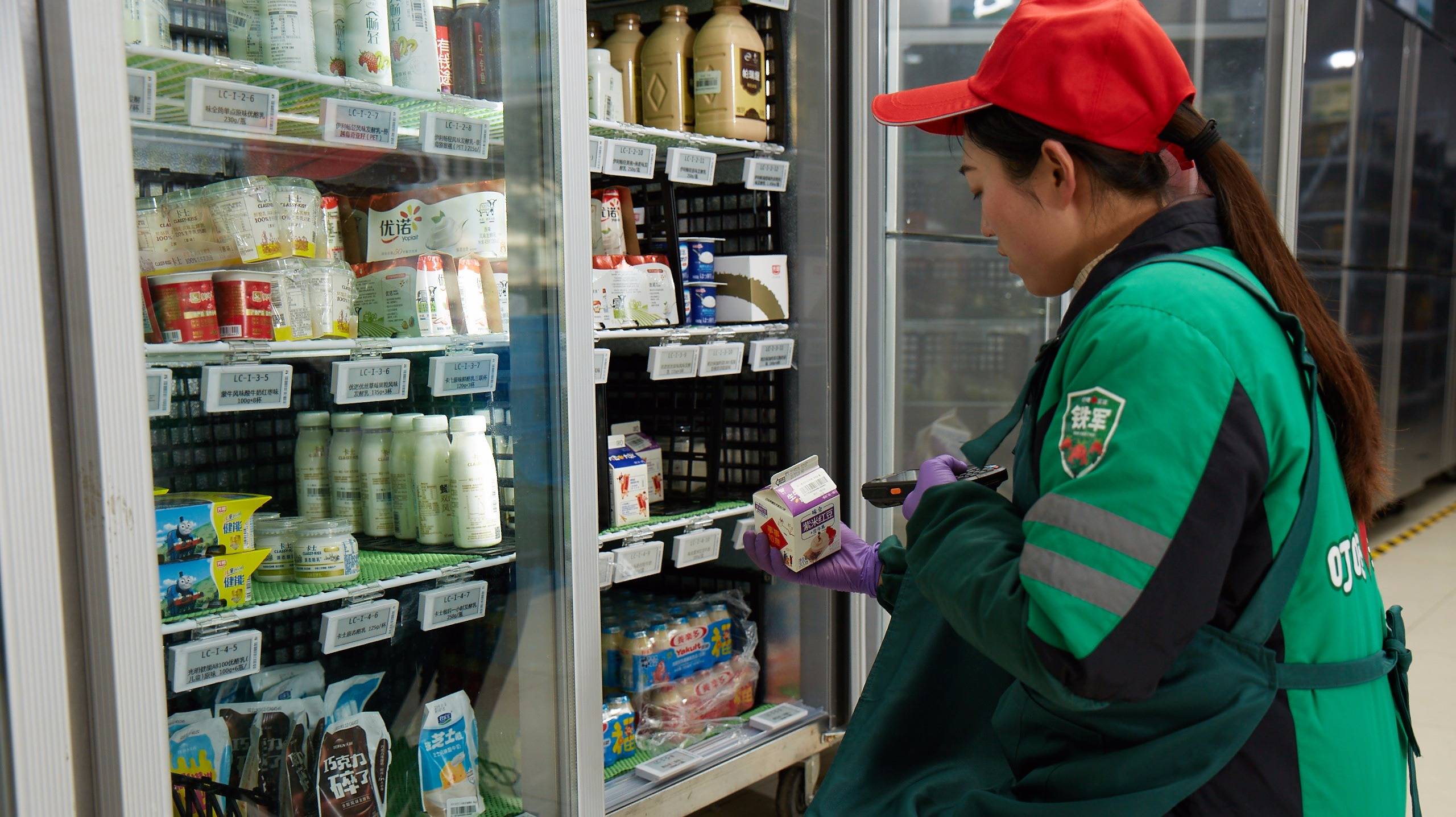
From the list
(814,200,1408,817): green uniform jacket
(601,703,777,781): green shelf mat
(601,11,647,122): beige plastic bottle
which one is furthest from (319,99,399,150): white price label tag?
(601,703,777,781): green shelf mat

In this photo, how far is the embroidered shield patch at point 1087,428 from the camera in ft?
3.66

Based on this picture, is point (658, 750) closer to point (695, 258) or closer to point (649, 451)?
point (649, 451)

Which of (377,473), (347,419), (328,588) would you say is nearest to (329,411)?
(347,419)

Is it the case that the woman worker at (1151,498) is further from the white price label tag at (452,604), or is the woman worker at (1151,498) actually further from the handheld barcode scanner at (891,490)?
the white price label tag at (452,604)

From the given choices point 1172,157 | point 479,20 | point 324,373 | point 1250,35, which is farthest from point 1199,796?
point 1250,35

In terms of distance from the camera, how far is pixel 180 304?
1837mm

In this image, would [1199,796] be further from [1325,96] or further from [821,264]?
[1325,96]

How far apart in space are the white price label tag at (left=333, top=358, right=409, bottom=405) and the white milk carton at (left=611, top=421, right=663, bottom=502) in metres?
0.86

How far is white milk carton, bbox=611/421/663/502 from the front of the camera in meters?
2.93

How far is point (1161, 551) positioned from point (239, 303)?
1.53m

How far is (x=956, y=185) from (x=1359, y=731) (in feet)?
7.47

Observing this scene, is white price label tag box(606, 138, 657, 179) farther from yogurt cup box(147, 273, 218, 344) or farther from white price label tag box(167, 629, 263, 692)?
white price label tag box(167, 629, 263, 692)

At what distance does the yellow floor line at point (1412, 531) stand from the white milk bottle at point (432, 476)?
18.5ft

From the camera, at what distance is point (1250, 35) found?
4129 millimetres
